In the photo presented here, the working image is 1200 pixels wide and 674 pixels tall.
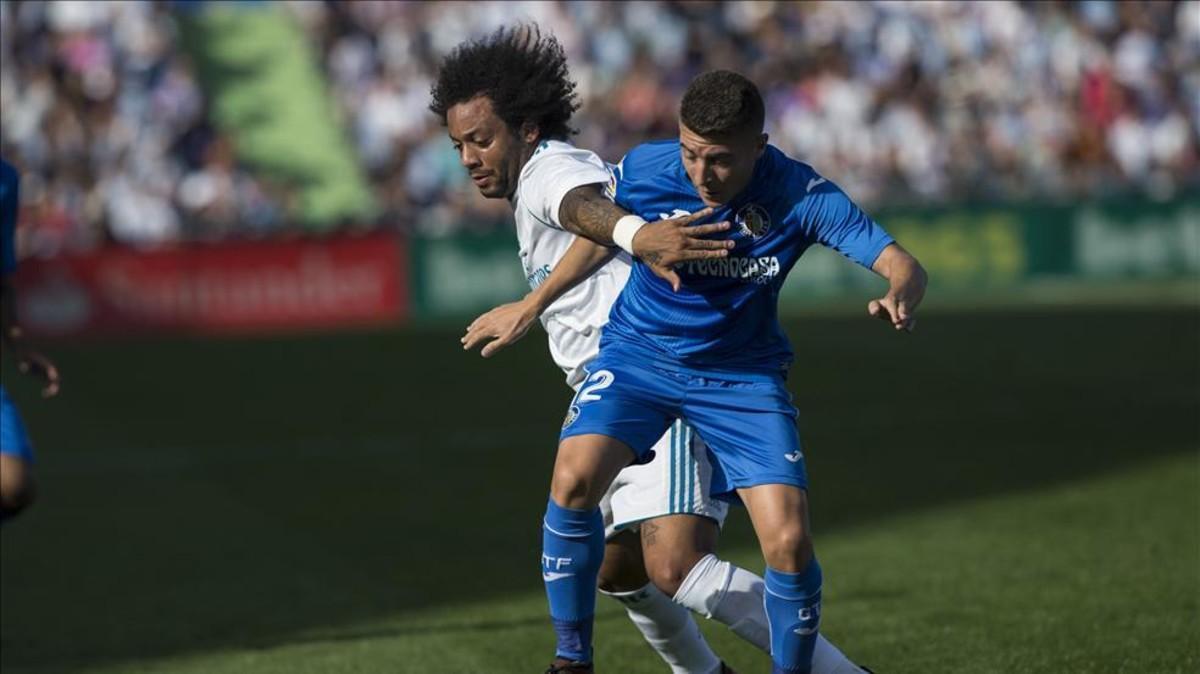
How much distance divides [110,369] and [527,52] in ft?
45.2

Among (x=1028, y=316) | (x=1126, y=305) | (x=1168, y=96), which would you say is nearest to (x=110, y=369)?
(x=1028, y=316)

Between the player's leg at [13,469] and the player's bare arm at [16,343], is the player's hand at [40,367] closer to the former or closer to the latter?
the player's bare arm at [16,343]

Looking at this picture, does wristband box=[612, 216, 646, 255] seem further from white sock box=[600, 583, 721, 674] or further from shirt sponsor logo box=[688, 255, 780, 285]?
white sock box=[600, 583, 721, 674]

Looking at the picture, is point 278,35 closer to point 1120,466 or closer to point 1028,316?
point 1028,316

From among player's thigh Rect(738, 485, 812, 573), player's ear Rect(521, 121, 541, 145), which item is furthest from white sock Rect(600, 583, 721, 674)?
player's ear Rect(521, 121, 541, 145)

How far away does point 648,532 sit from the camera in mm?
6664

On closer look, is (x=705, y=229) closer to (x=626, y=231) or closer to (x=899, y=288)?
(x=626, y=231)

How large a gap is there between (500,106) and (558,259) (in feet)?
1.93

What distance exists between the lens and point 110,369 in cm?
2011

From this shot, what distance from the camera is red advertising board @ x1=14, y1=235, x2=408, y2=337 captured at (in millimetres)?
22844

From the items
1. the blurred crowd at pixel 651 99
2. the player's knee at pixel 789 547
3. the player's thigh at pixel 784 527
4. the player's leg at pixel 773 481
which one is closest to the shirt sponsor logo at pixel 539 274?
the player's leg at pixel 773 481

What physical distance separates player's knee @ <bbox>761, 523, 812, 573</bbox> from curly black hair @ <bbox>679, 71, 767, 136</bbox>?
124 centimetres

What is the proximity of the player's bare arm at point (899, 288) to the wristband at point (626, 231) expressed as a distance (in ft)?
2.46

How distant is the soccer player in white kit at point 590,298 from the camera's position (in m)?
6.44
